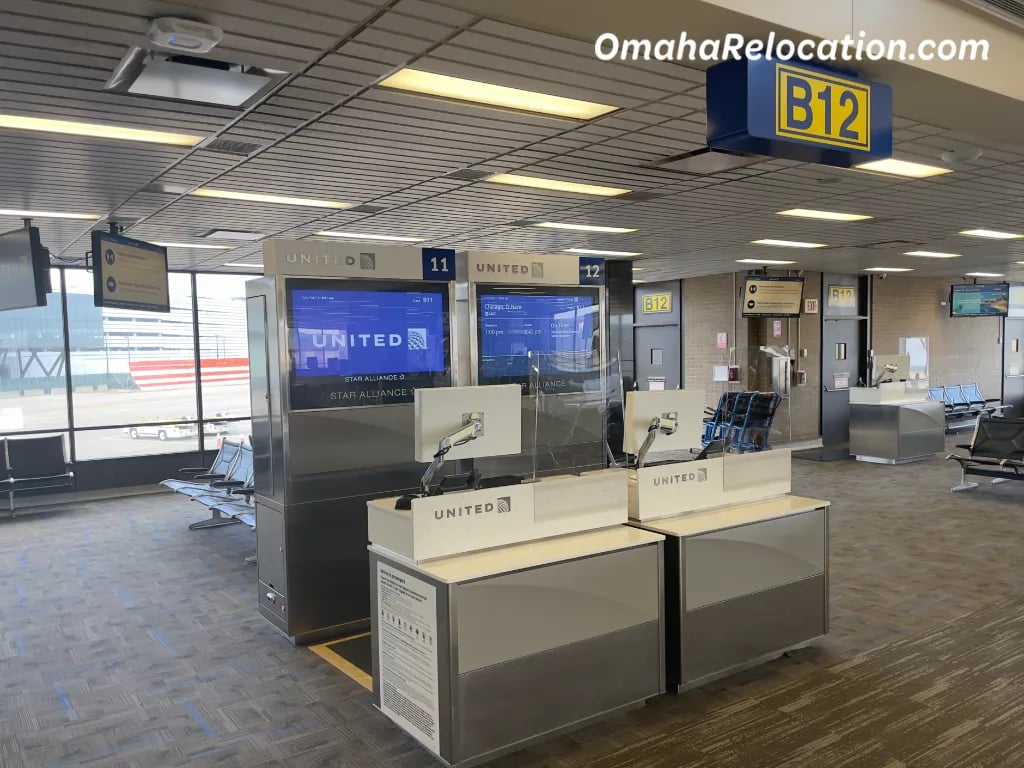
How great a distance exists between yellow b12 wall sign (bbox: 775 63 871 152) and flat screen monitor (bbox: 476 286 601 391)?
2.30m

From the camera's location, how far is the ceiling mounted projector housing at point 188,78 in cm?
315

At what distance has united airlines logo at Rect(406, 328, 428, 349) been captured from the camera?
204 inches

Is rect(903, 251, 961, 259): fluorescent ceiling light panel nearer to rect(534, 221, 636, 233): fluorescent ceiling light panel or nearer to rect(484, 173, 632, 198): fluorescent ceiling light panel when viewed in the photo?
rect(534, 221, 636, 233): fluorescent ceiling light panel

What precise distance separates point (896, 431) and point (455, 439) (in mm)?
9904

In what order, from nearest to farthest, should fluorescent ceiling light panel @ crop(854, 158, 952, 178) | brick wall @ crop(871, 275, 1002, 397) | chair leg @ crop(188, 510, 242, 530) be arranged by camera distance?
fluorescent ceiling light panel @ crop(854, 158, 952, 178), chair leg @ crop(188, 510, 242, 530), brick wall @ crop(871, 275, 1002, 397)

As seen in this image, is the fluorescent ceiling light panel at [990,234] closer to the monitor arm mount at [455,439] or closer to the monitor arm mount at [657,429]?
the monitor arm mount at [657,429]

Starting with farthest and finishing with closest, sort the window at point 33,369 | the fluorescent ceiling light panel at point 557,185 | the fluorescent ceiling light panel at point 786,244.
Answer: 1. the window at point 33,369
2. the fluorescent ceiling light panel at point 786,244
3. the fluorescent ceiling light panel at point 557,185

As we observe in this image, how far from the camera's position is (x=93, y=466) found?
10.1m

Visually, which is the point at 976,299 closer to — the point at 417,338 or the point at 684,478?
the point at 684,478

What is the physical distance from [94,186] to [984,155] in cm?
611

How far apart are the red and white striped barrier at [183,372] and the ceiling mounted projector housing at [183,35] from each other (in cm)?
821

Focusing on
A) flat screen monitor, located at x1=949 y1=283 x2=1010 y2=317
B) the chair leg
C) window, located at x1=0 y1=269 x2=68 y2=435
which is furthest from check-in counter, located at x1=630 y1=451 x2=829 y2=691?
flat screen monitor, located at x1=949 y1=283 x2=1010 y2=317

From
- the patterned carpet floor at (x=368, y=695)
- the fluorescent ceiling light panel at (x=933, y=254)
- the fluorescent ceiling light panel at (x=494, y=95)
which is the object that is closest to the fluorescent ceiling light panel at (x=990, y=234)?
the fluorescent ceiling light panel at (x=933, y=254)

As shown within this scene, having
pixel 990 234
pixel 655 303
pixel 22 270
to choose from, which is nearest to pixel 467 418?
pixel 22 270
